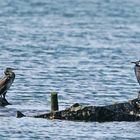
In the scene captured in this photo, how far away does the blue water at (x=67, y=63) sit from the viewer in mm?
31906

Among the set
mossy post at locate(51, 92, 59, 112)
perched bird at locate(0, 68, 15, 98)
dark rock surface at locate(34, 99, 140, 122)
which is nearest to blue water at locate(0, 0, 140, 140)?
dark rock surface at locate(34, 99, 140, 122)

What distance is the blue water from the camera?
31906mm

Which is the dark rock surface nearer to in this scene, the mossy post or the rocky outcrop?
the rocky outcrop

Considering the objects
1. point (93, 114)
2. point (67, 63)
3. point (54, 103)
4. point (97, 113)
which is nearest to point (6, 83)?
point (54, 103)

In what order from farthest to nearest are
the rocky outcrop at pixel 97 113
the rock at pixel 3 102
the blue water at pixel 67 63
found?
the rock at pixel 3 102
the rocky outcrop at pixel 97 113
the blue water at pixel 67 63

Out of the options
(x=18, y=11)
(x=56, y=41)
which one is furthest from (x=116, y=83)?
(x=18, y=11)

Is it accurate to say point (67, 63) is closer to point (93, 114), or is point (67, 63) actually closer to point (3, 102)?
point (3, 102)

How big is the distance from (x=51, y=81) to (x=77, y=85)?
1.53 meters

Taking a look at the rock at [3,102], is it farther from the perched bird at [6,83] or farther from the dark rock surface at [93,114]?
the dark rock surface at [93,114]

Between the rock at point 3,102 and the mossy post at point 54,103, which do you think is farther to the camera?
the rock at point 3,102

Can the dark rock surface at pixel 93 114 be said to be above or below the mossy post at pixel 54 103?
below

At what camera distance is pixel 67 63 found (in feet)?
168

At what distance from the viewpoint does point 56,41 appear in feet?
208

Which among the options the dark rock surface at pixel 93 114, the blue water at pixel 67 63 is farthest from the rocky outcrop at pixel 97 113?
the blue water at pixel 67 63
